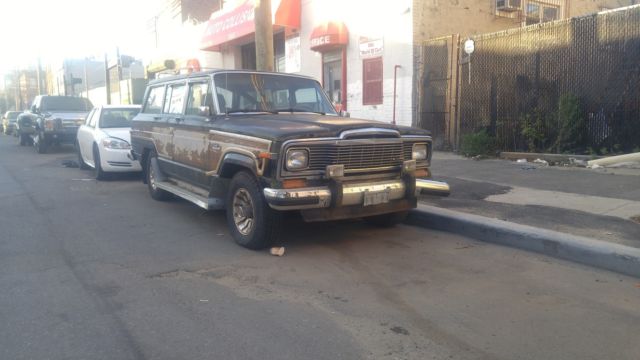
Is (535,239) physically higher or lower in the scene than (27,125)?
lower

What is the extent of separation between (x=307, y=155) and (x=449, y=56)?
811cm

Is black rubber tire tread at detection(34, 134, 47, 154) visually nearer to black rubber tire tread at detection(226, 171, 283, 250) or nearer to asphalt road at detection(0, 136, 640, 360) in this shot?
asphalt road at detection(0, 136, 640, 360)

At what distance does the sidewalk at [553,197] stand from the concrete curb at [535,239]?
0.22m

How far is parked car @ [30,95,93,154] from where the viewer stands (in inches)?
680

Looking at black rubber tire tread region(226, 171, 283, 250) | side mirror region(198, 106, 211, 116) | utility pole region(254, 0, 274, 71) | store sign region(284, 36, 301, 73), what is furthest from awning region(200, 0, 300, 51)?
black rubber tire tread region(226, 171, 283, 250)

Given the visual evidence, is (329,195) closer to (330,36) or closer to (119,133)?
(119,133)

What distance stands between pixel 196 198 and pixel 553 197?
471 centimetres

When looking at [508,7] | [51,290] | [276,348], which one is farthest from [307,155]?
[508,7]

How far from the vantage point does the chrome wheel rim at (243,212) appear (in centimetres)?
568

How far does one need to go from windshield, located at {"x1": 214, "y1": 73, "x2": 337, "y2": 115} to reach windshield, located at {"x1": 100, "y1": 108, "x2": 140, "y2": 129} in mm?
5492

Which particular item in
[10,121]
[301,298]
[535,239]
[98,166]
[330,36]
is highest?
[330,36]

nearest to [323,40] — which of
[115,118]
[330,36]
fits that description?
[330,36]

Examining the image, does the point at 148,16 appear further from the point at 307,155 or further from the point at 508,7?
the point at 307,155

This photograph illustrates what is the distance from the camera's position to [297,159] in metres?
5.18
